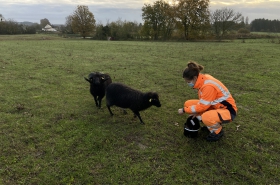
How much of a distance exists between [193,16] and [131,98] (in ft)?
148

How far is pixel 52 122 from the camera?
5512mm

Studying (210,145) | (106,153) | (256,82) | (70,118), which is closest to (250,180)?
(210,145)

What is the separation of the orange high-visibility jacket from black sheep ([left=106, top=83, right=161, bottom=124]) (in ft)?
3.73

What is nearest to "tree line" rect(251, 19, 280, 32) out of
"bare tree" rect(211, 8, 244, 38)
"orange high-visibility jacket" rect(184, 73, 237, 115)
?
"bare tree" rect(211, 8, 244, 38)

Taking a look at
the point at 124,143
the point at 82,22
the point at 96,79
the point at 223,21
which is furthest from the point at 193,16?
the point at 124,143

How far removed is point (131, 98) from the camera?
5.55 metres

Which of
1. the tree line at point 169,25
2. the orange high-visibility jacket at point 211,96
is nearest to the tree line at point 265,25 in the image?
the tree line at point 169,25

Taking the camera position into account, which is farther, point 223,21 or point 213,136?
point 223,21

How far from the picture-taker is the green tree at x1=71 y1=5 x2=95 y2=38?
58.3 metres

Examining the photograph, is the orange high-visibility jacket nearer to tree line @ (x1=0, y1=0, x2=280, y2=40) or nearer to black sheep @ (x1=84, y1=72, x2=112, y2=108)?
black sheep @ (x1=84, y1=72, x2=112, y2=108)

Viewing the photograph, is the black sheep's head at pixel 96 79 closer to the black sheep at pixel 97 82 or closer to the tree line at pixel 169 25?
the black sheep at pixel 97 82

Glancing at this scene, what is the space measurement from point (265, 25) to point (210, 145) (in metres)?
73.0

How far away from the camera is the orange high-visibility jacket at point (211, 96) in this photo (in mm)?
4387

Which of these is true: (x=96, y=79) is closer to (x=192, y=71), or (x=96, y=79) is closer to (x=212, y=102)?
(x=192, y=71)
